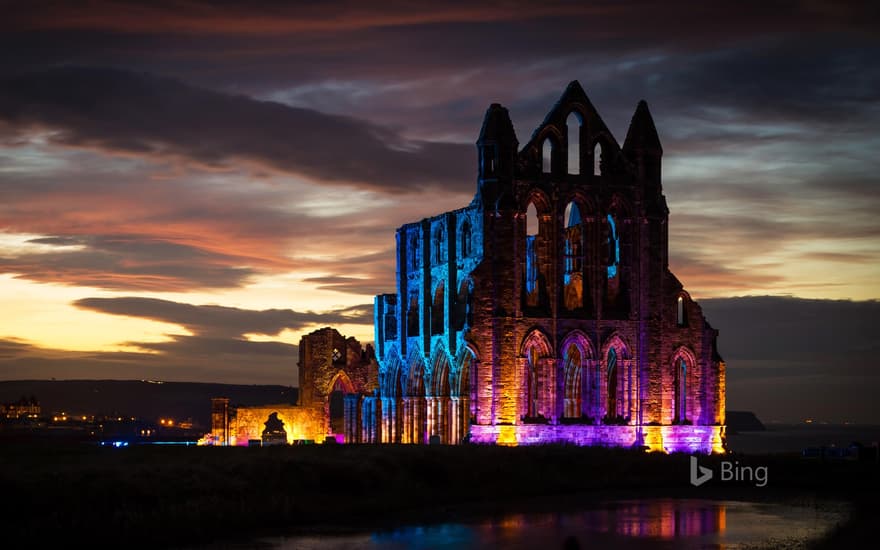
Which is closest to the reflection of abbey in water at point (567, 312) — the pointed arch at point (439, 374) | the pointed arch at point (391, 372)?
the pointed arch at point (439, 374)

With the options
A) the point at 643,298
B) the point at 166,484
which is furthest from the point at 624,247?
the point at 166,484

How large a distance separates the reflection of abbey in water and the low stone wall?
2.3 inches

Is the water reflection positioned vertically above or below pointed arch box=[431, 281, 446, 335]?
below

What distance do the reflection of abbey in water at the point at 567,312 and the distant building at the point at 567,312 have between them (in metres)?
0.06

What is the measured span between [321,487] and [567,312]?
838 inches

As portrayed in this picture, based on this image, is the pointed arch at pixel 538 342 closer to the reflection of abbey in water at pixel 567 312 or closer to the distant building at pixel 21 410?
the reflection of abbey in water at pixel 567 312

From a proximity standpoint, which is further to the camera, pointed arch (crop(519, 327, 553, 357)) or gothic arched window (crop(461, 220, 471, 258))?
gothic arched window (crop(461, 220, 471, 258))

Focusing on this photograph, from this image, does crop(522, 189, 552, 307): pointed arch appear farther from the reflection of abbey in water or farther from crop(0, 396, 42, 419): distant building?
crop(0, 396, 42, 419): distant building

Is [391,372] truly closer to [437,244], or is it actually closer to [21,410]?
[437,244]

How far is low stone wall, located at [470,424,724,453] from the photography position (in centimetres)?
5753

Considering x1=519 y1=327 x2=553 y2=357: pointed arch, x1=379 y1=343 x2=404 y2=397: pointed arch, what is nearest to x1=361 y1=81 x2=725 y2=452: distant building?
x1=519 y1=327 x2=553 y2=357: pointed arch

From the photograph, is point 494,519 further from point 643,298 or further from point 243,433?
point 243,433

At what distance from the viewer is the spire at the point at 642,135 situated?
6325cm

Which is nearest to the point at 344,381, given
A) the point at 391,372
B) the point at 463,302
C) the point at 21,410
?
the point at 391,372
